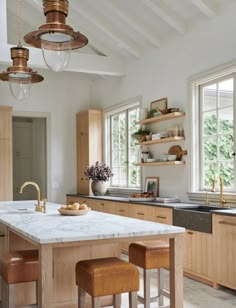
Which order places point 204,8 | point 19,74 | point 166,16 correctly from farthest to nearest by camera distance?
1. point 166,16
2. point 204,8
3. point 19,74

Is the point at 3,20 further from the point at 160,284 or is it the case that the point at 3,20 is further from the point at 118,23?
the point at 160,284

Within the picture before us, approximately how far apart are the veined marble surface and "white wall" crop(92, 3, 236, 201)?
8.49 ft

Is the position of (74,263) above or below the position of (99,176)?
below

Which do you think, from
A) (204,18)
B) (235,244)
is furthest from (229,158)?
(204,18)

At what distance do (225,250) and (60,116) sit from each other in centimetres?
510

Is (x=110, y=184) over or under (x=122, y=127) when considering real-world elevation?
under

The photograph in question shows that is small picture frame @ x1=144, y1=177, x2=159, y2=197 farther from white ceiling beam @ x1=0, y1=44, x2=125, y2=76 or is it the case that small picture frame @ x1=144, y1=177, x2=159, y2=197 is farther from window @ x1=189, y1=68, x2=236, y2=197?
white ceiling beam @ x1=0, y1=44, x2=125, y2=76

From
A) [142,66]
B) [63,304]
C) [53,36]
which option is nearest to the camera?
[53,36]

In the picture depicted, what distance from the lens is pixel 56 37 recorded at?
3133mm

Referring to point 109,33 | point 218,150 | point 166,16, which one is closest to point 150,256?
point 218,150

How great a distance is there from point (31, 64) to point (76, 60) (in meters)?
0.80

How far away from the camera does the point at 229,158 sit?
516cm

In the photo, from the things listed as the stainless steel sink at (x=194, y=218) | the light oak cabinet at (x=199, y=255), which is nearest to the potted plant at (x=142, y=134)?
the stainless steel sink at (x=194, y=218)

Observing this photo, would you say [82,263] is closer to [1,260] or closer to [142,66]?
[1,260]
